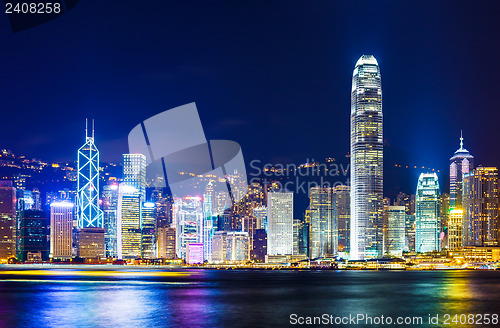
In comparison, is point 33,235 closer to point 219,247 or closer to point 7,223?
point 7,223

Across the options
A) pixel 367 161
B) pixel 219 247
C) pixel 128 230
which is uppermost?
pixel 367 161

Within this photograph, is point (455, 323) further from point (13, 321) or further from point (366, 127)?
point (366, 127)

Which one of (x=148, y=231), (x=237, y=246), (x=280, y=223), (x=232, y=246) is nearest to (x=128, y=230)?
(x=148, y=231)

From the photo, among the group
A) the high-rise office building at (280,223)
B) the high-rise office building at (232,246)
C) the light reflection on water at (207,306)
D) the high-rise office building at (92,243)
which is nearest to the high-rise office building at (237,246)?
the high-rise office building at (232,246)

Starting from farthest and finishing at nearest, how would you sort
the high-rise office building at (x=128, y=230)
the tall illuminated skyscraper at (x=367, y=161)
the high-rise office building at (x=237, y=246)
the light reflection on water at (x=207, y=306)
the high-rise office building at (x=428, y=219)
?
the high-rise office building at (x=428, y=219) → the high-rise office building at (x=128, y=230) → the high-rise office building at (x=237, y=246) → the tall illuminated skyscraper at (x=367, y=161) → the light reflection on water at (x=207, y=306)

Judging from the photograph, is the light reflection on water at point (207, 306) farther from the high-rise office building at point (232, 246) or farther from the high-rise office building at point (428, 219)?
the high-rise office building at point (428, 219)

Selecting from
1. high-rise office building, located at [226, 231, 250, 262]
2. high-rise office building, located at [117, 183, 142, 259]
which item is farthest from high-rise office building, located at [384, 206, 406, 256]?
high-rise office building, located at [117, 183, 142, 259]
